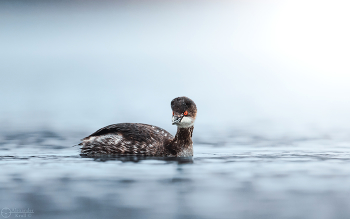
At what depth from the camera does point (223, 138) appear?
631 inches

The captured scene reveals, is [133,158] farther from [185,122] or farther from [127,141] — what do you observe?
[185,122]

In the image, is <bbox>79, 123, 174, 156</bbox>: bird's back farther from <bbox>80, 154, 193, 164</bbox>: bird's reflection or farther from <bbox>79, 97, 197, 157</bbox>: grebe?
<bbox>80, 154, 193, 164</bbox>: bird's reflection

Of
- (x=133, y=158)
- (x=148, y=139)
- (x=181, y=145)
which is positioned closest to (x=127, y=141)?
(x=148, y=139)

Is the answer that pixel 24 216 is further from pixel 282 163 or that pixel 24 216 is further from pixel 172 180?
pixel 282 163

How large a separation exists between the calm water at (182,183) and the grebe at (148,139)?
49 centimetres

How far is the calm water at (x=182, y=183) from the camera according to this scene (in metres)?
6.88

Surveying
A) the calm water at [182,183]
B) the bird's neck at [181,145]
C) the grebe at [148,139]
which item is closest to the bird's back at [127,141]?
the grebe at [148,139]

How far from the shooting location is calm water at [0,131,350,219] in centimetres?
688

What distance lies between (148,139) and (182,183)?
358cm

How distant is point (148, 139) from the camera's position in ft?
39.9

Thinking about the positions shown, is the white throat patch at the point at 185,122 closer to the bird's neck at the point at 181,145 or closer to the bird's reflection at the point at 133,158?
the bird's neck at the point at 181,145

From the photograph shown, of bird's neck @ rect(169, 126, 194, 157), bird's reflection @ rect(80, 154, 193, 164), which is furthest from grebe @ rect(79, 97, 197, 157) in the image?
bird's reflection @ rect(80, 154, 193, 164)

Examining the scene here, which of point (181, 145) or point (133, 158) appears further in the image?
point (181, 145)

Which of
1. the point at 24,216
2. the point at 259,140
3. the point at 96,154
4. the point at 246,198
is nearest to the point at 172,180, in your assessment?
the point at 246,198
